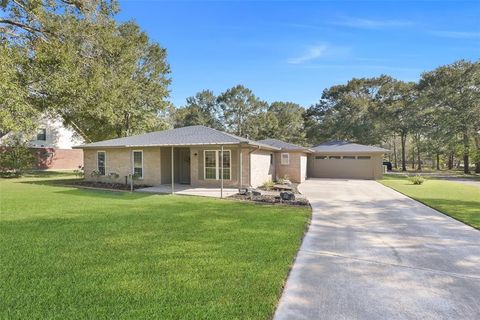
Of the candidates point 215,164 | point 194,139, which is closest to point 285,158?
point 215,164

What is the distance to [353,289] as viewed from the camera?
3703mm

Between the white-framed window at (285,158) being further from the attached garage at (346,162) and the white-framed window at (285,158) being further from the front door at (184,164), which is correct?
the front door at (184,164)

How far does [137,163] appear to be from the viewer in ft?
53.8

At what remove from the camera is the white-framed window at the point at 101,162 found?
685 inches

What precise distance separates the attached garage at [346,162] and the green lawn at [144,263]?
1622 centimetres

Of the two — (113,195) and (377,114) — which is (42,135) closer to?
(113,195)

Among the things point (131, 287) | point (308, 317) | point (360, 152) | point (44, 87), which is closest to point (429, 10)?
point (308, 317)

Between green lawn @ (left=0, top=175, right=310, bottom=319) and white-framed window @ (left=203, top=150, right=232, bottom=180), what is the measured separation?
21.9ft

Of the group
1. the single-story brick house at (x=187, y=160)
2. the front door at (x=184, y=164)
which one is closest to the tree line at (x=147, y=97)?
the single-story brick house at (x=187, y=160)

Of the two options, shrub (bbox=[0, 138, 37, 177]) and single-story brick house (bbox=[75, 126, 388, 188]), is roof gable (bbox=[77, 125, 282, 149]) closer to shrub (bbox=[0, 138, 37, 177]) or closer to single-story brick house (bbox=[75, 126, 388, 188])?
single-story brick house (bbox=[75, 126, 388, 188])

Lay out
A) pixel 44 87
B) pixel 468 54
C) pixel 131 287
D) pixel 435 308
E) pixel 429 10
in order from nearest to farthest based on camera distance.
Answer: pixel 435 308 < pixel 131 287 < pixel 429 10 < pixel 44 87 < pixel 468 54

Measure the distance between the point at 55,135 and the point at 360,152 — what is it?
1173 inches

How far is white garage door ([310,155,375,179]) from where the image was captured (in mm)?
22562

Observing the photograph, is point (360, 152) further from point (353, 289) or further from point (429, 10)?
point (353, 289)
